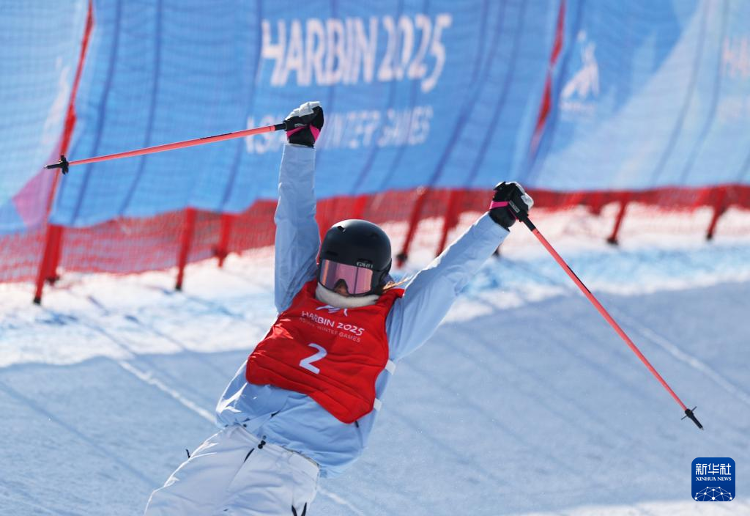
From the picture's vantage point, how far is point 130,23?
6.60 metres

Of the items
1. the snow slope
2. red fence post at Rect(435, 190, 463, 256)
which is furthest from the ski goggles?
red fence post at Rect(435, 190, 463, 256)

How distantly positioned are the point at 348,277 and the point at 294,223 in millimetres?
386

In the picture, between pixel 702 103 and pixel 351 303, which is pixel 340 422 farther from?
pixel 702 103

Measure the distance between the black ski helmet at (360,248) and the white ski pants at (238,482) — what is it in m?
0.77

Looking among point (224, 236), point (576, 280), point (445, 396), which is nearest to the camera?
point (576, 280)

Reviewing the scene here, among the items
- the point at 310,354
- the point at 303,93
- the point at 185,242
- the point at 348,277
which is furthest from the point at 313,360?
the point at 185,242

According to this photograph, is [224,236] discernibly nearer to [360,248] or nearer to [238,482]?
[360,248]

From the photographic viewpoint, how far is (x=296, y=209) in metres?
4.89

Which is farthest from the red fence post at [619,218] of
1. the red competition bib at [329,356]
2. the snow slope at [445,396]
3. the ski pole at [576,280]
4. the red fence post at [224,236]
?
the red competition bib at [329,356]

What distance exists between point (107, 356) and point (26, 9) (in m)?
1.96

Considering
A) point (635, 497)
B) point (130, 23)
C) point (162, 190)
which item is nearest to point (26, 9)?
point (130, 23)

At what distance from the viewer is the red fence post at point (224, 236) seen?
8.50 metres

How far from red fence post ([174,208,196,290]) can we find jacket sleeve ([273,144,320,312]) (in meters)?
3.17

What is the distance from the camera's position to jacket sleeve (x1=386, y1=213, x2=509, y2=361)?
472cm
